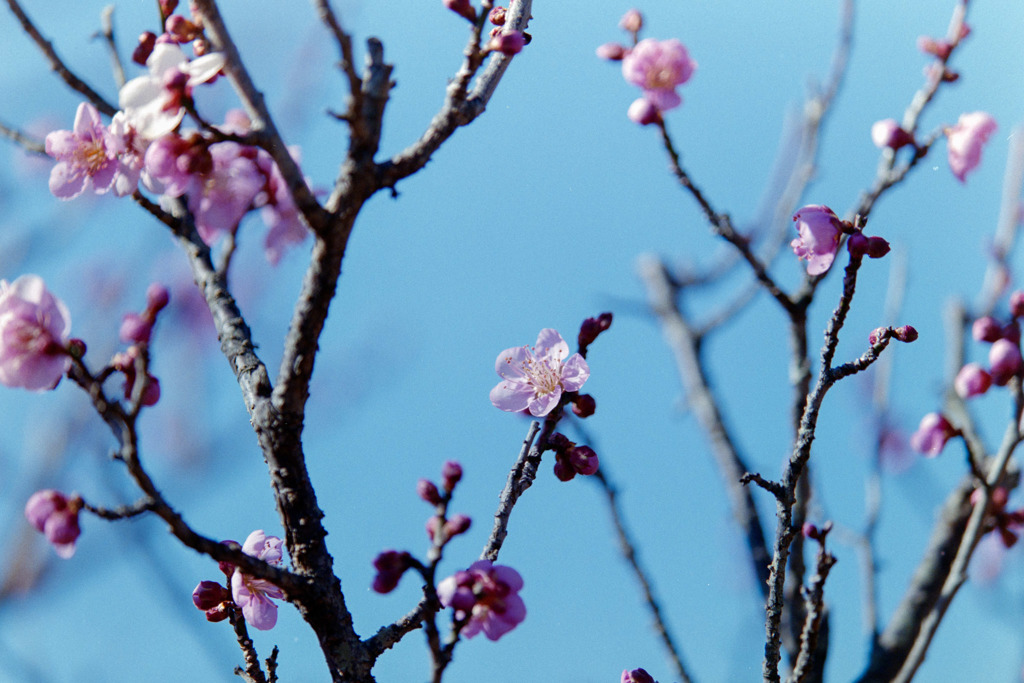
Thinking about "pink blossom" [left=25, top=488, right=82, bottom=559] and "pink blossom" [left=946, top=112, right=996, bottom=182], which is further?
"pink blossom" [left=946, top=112, right=996, bottom=182]

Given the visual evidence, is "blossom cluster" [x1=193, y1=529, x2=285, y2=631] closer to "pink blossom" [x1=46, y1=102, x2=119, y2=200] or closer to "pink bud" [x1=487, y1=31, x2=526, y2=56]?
"pink blossom" [x1=46, y1=102, x2=119, y2=200]

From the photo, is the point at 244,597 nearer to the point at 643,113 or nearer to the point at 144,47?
the point at 144,47

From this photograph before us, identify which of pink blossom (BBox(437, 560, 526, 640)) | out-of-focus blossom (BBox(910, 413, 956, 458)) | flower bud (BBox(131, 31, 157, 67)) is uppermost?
flower bud (BBox(131, 31, 157, 67))

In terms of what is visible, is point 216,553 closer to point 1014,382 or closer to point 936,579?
point 1014,382

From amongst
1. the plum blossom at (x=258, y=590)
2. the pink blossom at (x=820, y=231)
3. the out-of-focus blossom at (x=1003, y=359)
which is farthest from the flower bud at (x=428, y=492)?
the out-of-focus blossom at (x=1003, y=359)

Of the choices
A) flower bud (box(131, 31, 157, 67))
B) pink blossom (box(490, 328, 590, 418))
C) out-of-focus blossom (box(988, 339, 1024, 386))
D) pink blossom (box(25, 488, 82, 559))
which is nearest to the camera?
pink blossom (box(25, 488, 82, 559))

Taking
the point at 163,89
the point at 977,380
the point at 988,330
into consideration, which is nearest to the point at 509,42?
the point at 163,89

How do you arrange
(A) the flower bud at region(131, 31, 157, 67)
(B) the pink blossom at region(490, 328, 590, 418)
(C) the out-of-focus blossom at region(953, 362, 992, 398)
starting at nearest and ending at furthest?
(B) the pink blossom at region(490, 328, 590, 418)
(A) the flower bud at region(131, 31, 157, 67)
(C) the out-of-focus blossom at region(953, 362, 992, 398)

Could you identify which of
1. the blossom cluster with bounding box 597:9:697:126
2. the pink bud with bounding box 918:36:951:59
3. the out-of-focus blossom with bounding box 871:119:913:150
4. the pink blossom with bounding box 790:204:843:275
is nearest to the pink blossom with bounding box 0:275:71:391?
the pink blossom with bounding box 790:204:843:275
